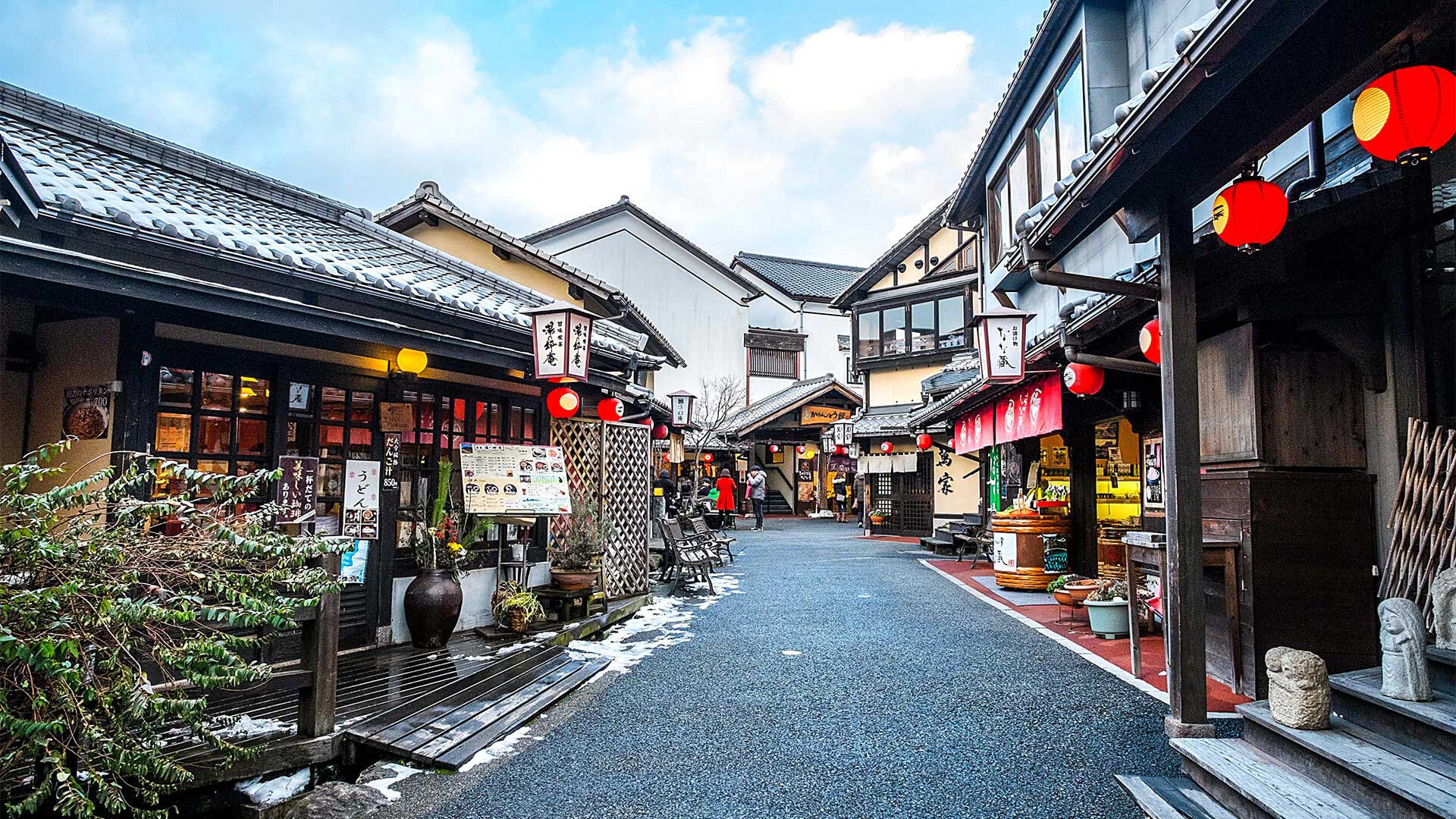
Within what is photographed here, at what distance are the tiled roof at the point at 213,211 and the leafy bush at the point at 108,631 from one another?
7.99 feet

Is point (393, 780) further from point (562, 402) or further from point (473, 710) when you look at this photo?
point (562, 402)

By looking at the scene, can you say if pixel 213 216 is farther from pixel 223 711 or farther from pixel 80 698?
pixel 80 698

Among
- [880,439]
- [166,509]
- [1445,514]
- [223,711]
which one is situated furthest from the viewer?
[880,439]

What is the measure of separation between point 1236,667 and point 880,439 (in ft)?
70.7

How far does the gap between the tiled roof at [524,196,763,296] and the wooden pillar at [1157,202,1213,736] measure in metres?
26.7

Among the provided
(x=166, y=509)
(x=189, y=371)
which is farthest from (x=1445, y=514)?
(x=189, y=371)

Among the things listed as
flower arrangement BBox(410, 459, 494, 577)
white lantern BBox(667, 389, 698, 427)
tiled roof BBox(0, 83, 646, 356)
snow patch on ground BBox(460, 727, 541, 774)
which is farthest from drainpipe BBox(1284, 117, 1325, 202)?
white lantern BBox(667, 389, 698, 427)

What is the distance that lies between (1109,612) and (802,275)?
124ft

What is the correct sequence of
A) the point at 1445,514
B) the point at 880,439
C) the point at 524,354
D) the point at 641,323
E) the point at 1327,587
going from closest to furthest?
the point at 1445,514 < the point at 1327,587 < the point at 524,354 < the point at 641,323 < the point at 880,439

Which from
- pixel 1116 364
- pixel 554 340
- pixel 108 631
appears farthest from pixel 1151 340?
pixel 108 631

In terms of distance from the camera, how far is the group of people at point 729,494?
75.5 feet

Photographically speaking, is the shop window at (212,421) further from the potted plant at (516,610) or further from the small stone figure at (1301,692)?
the small stone figure at (1301,692)

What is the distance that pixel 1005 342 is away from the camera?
10703mm

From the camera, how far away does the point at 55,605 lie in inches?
136
